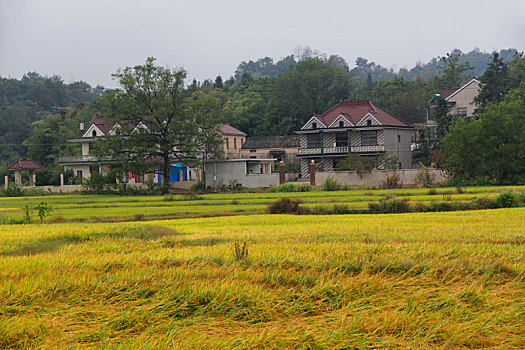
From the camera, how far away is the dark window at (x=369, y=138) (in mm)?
61781

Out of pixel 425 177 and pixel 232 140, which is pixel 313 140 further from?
pixel 425 177

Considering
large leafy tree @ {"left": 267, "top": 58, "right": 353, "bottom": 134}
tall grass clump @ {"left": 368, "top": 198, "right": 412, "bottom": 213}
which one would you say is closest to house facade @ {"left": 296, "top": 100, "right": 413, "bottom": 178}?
large leafy tree @ {"left": 267, "top": 58, "right": 353, "bottom": 134}

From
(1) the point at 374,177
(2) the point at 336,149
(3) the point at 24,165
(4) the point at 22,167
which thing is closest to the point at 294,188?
(1) the point at 374,177

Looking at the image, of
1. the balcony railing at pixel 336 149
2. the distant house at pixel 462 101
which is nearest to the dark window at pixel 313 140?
the balcony railing at pixel 336 149

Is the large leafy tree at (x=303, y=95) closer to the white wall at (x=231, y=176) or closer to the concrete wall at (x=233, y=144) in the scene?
the concrete wall at (x=233, y=144)

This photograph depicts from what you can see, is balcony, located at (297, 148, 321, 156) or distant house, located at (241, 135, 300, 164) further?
distant house, located at (241, 135, 300, 164)

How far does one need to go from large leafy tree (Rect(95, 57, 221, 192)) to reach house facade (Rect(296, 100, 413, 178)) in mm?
16279

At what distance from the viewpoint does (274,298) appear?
6500mm

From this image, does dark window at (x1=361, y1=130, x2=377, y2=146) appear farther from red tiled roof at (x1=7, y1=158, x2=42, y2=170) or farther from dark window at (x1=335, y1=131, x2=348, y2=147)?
red tiled roof at (x1=7, y1=158, x2=42, y2=170)

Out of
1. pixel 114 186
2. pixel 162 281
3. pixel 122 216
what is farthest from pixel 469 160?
pixel 162 281

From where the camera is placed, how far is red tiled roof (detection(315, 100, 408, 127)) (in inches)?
2477

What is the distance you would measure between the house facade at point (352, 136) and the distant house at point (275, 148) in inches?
329

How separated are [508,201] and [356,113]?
42070 millimetres

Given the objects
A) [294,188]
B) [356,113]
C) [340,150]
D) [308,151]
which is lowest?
[294,188]
